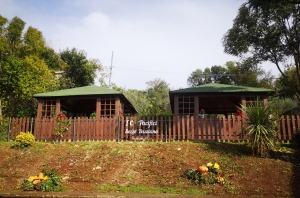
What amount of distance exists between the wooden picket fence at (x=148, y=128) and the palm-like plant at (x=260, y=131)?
235cm

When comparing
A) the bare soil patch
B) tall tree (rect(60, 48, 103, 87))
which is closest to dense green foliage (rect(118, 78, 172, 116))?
tall tree (rect(60, 48, 103, 87))

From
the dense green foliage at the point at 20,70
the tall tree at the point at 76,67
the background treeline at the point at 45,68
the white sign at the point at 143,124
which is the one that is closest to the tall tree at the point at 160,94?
the background treeline at the point at 45,68

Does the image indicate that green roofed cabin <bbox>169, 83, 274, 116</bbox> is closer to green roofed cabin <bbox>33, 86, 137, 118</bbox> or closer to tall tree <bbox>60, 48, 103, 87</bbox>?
green roofed cabin <bbox>33, 86, 137, 118</bbox>

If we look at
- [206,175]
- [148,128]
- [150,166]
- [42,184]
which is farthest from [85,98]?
[206,175]

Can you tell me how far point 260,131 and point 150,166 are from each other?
185 inches

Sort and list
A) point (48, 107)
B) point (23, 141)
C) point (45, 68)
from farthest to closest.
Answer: point (45, 68) < point (48, 107) < point (23, 141)

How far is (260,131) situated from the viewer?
34.2 ft

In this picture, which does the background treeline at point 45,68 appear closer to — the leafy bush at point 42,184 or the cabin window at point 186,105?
the cabin window at point 186,105

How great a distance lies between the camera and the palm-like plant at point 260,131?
34.2 ft

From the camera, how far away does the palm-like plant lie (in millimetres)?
10438

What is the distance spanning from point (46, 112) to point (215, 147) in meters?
10.5

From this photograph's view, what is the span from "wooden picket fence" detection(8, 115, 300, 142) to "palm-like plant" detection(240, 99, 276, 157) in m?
2.35

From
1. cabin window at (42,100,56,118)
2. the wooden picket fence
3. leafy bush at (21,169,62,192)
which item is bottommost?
leafy bush at (21,169,62,192)

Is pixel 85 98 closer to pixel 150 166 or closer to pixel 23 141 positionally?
pixel 23 141
